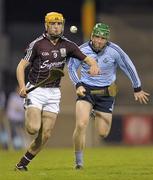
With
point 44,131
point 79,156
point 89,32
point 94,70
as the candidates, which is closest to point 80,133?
point 79,156

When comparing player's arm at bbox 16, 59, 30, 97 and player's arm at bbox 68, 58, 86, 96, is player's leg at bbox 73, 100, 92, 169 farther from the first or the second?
player's arm at bbox 16, 59, 30, 97

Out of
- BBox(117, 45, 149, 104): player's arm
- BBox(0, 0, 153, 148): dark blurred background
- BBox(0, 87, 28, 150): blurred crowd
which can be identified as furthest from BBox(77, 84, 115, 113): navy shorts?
BBox(0, 0, 153, 148): dark blurred background

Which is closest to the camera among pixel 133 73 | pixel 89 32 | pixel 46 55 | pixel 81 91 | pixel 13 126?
pixel 46 55

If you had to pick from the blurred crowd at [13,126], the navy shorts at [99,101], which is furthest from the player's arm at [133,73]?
the blurred crowd at [13,126]

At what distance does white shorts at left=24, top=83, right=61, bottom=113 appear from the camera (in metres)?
16.3

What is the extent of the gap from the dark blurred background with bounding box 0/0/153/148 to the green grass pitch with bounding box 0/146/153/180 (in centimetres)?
1031

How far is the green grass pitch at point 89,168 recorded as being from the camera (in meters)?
15.3

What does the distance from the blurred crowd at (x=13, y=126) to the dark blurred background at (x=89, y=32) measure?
6.04 feet

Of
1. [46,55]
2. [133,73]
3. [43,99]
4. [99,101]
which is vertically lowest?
[99,101]

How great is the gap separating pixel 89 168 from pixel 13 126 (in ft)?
45.8

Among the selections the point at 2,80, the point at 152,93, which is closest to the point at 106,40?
the point at 152,93

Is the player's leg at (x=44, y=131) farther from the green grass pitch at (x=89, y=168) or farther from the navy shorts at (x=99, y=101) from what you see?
the navy shorts at (x=99, y=101)

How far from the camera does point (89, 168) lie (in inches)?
683

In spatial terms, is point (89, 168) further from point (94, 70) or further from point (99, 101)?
point (94, 70)
